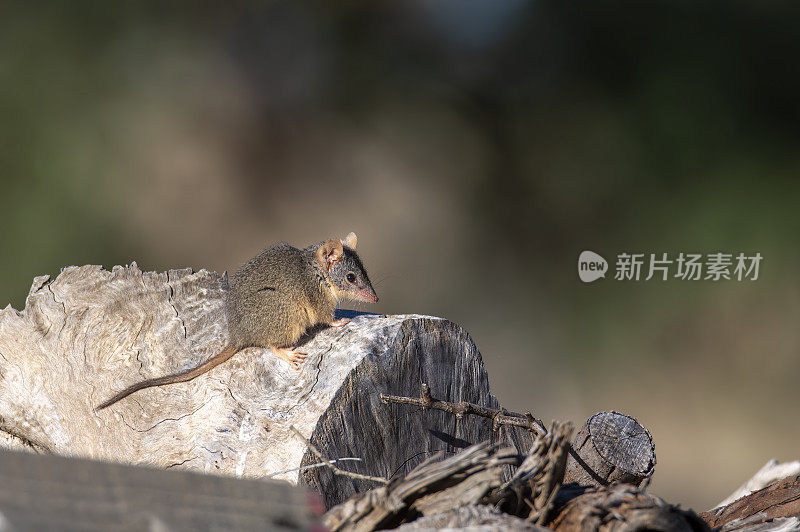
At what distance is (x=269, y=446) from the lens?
254 cm

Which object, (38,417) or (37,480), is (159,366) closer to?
(38,417)

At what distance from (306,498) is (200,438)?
156 centimetres

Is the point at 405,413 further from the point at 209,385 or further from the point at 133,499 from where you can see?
the point at 133,499

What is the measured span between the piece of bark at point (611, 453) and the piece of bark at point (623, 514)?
1000 millimetres

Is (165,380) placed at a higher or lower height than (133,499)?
higher

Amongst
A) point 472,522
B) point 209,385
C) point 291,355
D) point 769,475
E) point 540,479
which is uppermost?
point 291,355

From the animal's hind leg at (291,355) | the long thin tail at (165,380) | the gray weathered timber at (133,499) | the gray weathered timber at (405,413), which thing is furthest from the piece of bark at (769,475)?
the gray weathered timber at (133,499)

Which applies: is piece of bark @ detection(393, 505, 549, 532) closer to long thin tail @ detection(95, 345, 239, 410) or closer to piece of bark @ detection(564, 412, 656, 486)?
piece of bark @ detection(564, 412, 656, 486)

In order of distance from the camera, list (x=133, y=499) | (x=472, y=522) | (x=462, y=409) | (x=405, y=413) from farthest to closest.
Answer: (x=405, y=413) → (x=462, y=409) → (x=472, y=522) → (x=133, y=499)

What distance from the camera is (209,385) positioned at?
2.97 m

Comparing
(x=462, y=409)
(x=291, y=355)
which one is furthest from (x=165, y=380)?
(x=462, y=409)

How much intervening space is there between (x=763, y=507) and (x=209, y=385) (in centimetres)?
204

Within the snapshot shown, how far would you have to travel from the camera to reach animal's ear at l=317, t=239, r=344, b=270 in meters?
3.85

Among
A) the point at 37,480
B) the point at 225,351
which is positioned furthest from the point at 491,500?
the point at 225,351
